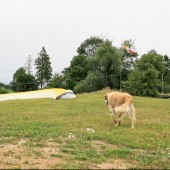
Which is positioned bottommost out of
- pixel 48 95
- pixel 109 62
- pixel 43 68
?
pixel 48 95

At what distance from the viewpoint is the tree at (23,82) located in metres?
73.9

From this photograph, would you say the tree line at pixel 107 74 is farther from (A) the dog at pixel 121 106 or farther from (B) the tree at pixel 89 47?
(A) the dog at pixel 121 106

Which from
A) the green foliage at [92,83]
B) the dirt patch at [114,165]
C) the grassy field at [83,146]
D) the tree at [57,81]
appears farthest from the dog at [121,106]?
the tree at [57,81]

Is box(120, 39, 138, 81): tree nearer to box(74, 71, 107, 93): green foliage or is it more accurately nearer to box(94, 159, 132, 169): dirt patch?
box(74, 71, 107, 93): green foliage

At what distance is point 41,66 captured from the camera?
85.8 metres

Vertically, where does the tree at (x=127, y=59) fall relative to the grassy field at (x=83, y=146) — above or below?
above

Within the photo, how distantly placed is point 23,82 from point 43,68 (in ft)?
34.3

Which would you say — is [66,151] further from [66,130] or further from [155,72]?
[155,72]

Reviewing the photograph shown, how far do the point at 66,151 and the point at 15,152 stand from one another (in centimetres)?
113

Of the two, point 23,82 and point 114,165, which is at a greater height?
point 23,82

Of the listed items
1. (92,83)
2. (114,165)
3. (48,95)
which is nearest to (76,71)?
(92,83)

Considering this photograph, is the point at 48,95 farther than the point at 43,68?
No

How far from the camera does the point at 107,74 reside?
202 ft

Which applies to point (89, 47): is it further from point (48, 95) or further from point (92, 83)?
→ point (48, 95)
